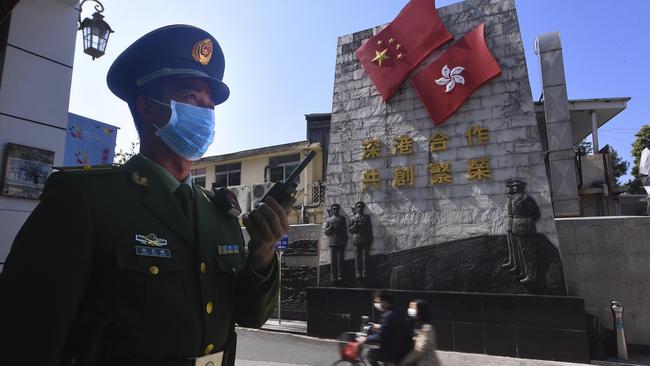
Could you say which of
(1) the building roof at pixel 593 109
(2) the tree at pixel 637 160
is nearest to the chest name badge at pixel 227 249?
(1) the building roof at pixel 593 109

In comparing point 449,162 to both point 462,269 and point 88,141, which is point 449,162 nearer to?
point 462,269

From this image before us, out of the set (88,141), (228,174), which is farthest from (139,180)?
(228,174)

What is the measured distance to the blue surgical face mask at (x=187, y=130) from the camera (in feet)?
5.08

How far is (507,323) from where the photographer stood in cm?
802

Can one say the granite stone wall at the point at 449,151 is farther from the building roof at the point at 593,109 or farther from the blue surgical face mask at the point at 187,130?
the blue surgical face mask at the point at 187,130

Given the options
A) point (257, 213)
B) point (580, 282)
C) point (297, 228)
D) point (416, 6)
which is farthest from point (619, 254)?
point (257, 213)

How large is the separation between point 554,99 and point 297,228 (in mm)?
8304

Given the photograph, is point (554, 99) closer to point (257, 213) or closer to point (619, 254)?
point (619, 254)

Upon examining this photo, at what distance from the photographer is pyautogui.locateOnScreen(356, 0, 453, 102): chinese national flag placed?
977cm

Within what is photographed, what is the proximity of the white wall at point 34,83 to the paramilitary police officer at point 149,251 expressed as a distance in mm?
3196

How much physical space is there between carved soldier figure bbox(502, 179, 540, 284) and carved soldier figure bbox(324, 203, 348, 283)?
375 cm

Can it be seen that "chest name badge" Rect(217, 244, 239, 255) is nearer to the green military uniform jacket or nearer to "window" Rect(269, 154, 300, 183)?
the green military uniform jacket

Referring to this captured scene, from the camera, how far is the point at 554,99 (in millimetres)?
11406

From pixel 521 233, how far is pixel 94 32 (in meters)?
8.09
